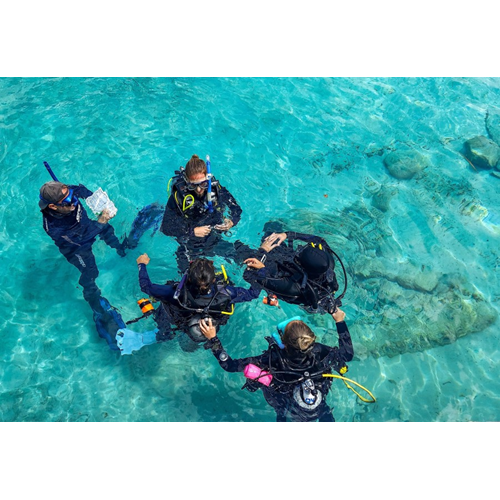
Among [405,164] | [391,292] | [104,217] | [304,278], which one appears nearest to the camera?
[304,278]

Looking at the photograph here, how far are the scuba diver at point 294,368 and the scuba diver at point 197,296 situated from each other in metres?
0.23

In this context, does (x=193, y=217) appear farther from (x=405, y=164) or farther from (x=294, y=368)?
(x=405, y=164)

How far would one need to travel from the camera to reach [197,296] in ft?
16.1

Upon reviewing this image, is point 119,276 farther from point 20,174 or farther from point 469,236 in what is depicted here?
point 469,236

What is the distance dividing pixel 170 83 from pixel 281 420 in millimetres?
8957

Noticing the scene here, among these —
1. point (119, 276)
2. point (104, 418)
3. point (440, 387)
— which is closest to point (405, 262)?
point (440, 387)

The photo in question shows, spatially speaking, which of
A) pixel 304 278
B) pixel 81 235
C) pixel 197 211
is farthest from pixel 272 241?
pixel 81 235

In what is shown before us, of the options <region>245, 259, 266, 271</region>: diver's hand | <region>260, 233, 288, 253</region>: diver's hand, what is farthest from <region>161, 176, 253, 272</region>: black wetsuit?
<region>245, 259, 266, 271</region>: diver's hand

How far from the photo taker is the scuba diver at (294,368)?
4479 mm

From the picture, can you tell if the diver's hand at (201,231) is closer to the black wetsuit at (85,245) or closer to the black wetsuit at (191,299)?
the black wetsuit at (191,299)

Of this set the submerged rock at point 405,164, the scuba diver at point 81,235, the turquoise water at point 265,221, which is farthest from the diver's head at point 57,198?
the submerged rock at point 405,164

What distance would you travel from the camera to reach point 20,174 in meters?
8.42

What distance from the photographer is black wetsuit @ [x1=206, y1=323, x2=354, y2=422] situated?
4.66 metres

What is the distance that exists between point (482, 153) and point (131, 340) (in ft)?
31.1
